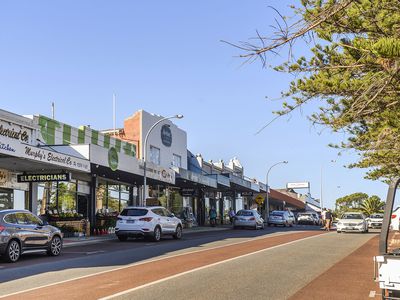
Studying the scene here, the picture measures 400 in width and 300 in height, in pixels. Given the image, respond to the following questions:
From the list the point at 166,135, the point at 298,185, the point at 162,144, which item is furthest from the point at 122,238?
the point at 298,185

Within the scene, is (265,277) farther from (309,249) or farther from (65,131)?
(65,131)

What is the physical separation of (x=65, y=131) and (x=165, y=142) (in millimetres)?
12529

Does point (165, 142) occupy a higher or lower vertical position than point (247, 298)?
higher

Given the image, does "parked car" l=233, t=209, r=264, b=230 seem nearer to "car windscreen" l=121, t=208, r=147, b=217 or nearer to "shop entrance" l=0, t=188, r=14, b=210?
"car windscreen" l=121, t=208, r=147, b=217

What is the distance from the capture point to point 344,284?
425 inches

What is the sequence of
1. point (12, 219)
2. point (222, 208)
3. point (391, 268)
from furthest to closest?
point (222, 208)
point (12, 219)
point (391, 268)

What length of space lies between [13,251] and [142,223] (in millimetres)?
8881

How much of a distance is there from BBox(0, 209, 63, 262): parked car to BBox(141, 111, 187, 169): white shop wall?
68.6ft

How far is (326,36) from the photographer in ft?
34.2

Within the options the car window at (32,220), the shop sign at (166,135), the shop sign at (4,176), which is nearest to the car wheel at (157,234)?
the shop sign at (4,176)

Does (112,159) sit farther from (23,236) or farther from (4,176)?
(23,236)

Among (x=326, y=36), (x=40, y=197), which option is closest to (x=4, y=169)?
(x=40, y=197)

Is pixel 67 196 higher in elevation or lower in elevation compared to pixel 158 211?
higher

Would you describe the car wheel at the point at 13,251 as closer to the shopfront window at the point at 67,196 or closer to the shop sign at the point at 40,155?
the shop sign at the point at 40,155
